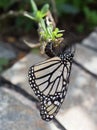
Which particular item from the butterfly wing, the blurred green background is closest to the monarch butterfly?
the butterfly wing

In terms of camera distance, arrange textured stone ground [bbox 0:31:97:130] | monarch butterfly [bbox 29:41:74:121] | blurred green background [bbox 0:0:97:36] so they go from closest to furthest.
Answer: monarch butterfly [bbox 29:41:74:121] < textured stone ground [bbox 0:31:97:130] < blurred green background [bbox 0:0:97:36]

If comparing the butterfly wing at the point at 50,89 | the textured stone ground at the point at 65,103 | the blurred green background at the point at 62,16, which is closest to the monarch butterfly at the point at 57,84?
the butterfly wing at the point at 50,89

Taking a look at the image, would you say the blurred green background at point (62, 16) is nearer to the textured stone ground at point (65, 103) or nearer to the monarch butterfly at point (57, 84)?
the textured stone ground at point (65, 103)

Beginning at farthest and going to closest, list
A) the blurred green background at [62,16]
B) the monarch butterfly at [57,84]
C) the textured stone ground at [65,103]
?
the blurred green background at [62,16] < the textured stone ground at [65,103] < the monarch butterfly at [57,84]

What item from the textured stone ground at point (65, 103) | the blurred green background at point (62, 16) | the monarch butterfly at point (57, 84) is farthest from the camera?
the blurred green background at point (62, 16)

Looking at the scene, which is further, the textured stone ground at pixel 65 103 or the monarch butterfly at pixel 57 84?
the textured stone ground at pixel 65 103

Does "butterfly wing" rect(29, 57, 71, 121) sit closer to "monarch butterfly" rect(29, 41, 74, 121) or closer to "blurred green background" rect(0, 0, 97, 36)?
"monarch butterfly" rect(29, 41, 74, 121)

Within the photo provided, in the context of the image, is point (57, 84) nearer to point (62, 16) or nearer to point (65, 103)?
point (65, 103)

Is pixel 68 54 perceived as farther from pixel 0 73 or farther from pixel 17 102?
pixel 0 73
